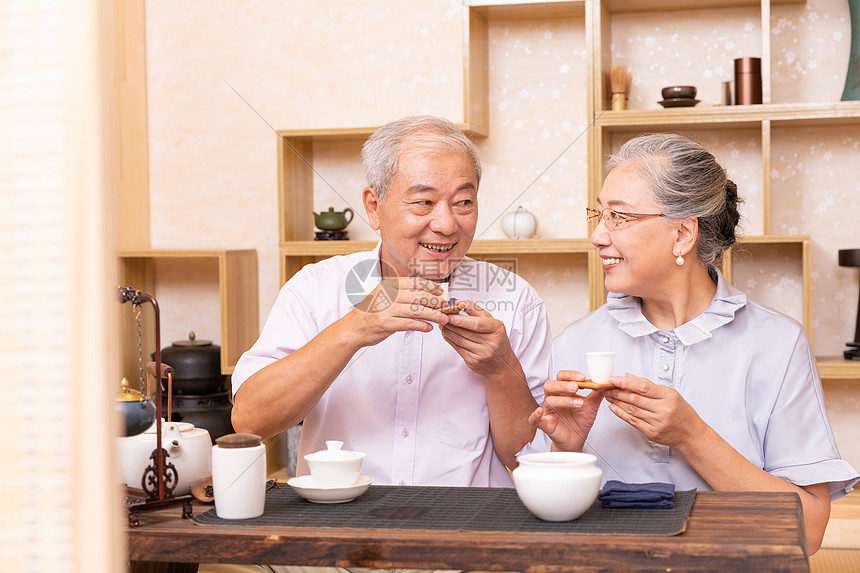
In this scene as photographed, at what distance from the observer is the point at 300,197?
9.79 feet

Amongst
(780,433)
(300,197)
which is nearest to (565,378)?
(780,433)

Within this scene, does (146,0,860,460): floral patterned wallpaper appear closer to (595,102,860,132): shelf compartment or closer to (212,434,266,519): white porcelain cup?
(595,102,860,132): shelf compartment

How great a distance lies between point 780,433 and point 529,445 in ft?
1.43

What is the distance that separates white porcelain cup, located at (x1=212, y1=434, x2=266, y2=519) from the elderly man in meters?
0.33

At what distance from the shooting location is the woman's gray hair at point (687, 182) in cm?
150

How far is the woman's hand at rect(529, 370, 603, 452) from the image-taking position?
1369 mm

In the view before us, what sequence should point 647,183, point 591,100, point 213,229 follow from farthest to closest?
point 213,229 < point 591,100 < point 647,183

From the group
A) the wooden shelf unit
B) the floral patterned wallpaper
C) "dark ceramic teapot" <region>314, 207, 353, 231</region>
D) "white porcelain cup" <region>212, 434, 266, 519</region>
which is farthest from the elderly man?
"dark ceramic teapot" <region>314, 207, 353, 231</region>

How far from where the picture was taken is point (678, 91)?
260cm

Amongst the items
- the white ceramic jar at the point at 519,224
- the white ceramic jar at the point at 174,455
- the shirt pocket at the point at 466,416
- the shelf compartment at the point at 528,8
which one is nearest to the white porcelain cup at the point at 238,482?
the white ceramic jar at the point at 174,455

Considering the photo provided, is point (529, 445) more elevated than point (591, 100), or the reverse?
point (591, 100)

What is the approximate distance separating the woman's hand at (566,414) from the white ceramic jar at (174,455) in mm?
534

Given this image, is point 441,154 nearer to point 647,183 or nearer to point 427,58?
point 647,183

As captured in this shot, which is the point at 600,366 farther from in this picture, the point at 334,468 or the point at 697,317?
the point at 334,468
